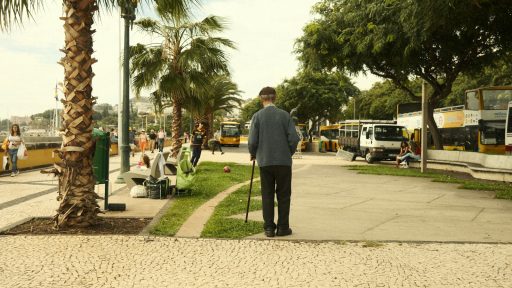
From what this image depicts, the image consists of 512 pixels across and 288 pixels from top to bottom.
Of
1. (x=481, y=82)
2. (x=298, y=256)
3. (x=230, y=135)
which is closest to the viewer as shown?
(x=298, y=256)

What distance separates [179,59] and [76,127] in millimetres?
11659

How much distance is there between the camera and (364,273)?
4.84 metres

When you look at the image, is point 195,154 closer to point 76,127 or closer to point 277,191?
point 76,127

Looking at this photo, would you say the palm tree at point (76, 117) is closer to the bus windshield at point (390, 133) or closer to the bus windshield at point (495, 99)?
the bus windshield at point (495, 99)

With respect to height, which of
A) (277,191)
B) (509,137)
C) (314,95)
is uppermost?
(314,95)

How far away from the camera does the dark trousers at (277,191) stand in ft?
21.0

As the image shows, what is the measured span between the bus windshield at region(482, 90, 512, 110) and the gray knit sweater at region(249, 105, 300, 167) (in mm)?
19073

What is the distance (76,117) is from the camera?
6.82 metres

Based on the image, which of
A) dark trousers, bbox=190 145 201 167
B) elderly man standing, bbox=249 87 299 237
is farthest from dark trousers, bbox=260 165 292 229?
dark trousers, bbox=190 145 201 167

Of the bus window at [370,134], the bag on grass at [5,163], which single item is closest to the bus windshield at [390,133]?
the bus window at [370,134]

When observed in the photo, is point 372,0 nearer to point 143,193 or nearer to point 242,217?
point 143,193

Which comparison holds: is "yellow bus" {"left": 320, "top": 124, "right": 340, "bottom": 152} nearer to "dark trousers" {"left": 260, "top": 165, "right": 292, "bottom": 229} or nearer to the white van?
the white van

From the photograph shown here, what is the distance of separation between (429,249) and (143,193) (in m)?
6.09

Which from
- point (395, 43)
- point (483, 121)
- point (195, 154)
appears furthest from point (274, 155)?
point (483, 121)
